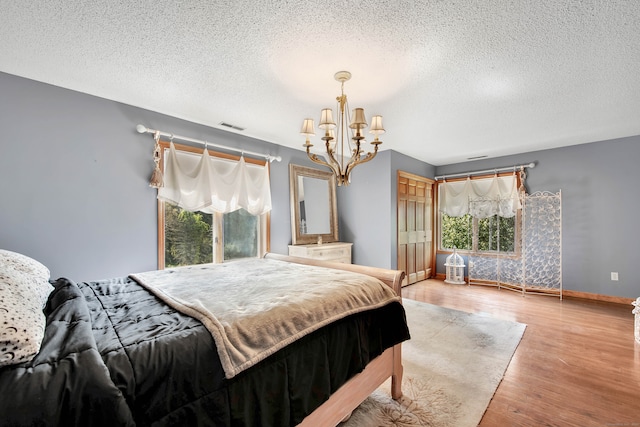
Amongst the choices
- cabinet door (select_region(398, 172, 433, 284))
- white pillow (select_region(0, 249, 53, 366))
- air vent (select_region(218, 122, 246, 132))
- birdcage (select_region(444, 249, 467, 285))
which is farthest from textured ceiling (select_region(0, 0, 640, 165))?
birdcage (select_region(444, 249, 467, 285))

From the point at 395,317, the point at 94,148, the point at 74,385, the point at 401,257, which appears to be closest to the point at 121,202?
the point at 94,148

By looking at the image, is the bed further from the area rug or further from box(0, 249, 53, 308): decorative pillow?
the area rug

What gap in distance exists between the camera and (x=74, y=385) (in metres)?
0.75

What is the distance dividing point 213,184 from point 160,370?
8.73 feet

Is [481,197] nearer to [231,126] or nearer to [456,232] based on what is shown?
[456,232]

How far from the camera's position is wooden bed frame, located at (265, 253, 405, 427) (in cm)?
140

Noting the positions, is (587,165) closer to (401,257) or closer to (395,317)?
(401,257)

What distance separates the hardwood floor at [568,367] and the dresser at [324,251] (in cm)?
155

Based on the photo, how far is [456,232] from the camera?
5.60m

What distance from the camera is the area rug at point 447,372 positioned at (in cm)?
175

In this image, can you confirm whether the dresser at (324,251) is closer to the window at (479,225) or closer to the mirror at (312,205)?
the mirror at (312,205)

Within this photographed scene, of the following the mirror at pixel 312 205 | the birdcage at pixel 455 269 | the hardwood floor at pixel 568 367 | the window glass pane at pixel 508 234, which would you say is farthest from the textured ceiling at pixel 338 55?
the birdcage at pixel 455 269

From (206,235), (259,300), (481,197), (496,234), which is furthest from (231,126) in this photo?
(496,234)

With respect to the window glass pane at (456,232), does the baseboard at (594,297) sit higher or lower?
lower
